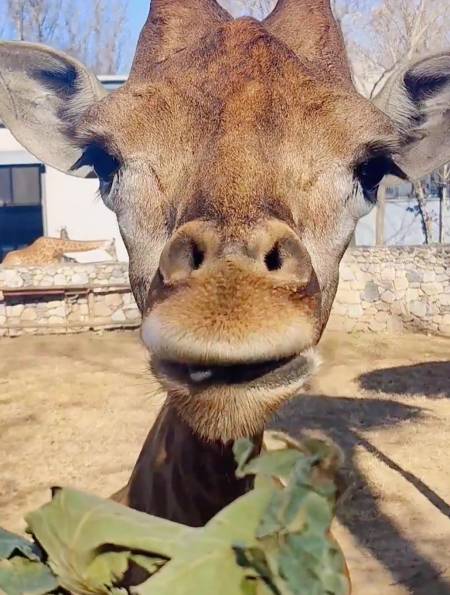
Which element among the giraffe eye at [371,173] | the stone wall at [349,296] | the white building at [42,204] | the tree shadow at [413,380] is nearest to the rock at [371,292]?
the stone wall at [349,296]

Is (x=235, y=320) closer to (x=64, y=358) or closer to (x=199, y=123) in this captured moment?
(x=199, y=123)

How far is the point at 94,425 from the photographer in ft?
32.8

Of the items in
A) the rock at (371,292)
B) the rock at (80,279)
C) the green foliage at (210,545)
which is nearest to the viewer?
the green foliage at (210,545)

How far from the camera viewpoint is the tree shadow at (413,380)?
39.0 ft

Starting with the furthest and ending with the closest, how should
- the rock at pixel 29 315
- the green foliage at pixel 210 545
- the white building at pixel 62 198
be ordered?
the white building at pixel 62 198, the rock at pixel 29 315, the green foliage at pixel 210 545

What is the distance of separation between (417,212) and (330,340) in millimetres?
14712

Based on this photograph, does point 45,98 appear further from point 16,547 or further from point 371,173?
point 16,547

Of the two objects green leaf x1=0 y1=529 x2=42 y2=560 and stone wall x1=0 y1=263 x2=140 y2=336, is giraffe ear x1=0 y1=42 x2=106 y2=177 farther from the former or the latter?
stone wall x1=0 y1=263 x2=140 y2=336

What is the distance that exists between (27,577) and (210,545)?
345 millimetres

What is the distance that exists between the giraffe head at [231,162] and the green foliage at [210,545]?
376mm

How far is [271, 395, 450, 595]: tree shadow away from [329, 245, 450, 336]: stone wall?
493cm

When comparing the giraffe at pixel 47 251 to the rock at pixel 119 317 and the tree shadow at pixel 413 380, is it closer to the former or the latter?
the rock at pixel 119 317

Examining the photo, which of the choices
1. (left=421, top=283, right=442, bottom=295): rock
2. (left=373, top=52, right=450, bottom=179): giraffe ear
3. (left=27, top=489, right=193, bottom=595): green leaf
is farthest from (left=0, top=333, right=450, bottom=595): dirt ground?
(left=27, top=489, right=193, bottom=595): green leaf

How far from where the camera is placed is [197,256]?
1990 mm
